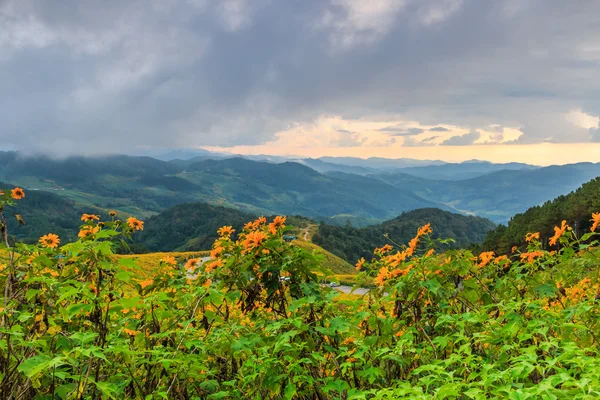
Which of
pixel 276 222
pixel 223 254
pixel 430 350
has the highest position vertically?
pixel 276 222

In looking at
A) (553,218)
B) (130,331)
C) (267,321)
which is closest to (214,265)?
(267,321)

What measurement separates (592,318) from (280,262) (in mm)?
3105

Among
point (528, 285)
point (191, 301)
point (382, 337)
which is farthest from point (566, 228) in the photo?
point (191, 301)

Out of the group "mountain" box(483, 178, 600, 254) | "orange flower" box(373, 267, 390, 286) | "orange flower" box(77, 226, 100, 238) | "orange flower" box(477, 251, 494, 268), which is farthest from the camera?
"mountain" box(483, 178, 600, 254)

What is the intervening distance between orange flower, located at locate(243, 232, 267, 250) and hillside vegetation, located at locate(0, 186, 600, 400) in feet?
0.05

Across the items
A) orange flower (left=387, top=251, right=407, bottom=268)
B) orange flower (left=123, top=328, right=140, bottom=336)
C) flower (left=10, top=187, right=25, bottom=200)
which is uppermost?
flower (left=10, top=187, right=25, bottom=200)

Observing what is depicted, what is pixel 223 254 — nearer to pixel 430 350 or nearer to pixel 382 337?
pixel 382 337

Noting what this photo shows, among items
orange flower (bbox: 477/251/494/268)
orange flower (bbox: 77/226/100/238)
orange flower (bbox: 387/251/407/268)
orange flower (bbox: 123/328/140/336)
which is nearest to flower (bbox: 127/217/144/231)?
orange flower (bbox: 77/226/100/238)

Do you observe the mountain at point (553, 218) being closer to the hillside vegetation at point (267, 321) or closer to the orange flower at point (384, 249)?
the orange flower at point (384, 249)

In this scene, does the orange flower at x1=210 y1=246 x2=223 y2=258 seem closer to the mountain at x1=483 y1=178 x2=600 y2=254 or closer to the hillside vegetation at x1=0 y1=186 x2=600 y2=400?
the hillside vegetation at x1=0 y1=186 x2=600 y2=400

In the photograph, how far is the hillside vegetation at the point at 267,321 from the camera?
307 cm

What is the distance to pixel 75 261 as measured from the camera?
3.56m

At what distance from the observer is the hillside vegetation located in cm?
307

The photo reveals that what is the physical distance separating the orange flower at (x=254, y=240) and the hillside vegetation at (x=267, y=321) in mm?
15
